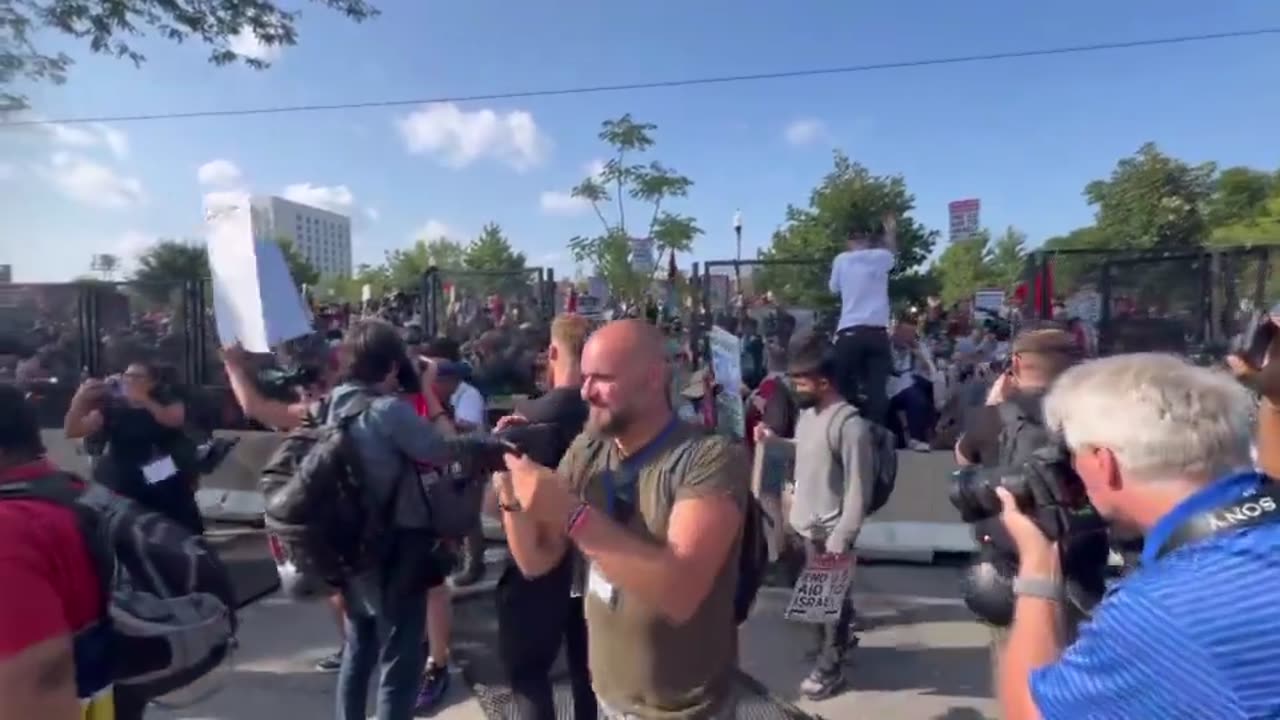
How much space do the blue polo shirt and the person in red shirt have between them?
1873mm

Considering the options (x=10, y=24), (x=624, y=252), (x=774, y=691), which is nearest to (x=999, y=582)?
(x=774, y=691)

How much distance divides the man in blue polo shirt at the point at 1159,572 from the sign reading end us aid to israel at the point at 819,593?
2476 millimetres

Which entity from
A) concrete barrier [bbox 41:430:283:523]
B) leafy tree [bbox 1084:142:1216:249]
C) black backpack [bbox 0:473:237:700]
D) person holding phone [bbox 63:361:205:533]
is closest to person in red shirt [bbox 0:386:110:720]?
black backpack [bbox 0:473:237:700]

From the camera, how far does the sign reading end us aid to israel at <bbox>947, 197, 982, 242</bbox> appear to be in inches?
440

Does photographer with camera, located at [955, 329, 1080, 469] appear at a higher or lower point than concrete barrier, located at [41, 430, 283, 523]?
higher

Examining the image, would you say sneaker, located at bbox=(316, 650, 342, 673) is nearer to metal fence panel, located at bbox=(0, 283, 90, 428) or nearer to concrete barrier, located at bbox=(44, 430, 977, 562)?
concrete barrier, located at bbox=(44, 430, 977, 562)

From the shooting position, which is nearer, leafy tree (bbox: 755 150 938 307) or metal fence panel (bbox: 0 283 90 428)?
metal fence panel (bbox: 0 283 90 428)

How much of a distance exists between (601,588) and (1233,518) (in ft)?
4.71

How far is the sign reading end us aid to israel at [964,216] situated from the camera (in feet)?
36.7

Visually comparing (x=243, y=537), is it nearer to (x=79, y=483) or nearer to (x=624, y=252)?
(x=79, y=483)

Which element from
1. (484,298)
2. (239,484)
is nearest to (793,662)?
(239,484)

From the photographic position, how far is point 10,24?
23.4 ft

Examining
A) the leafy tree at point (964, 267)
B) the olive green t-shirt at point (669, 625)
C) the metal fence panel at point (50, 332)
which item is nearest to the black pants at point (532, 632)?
the olive green t-shirt at point (669, 625)

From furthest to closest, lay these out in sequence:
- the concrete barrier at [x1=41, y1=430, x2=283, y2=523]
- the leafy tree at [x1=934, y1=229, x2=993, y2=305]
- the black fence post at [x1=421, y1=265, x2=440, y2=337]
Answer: the leafy tree at [x1=934, y1=229, x2=993, y2=305] → the black fence post at [x1=421, y1=265, x2=440, y2=337] → the concrete barrier at [x1=41, y1=430, x2=283, y2=523]
